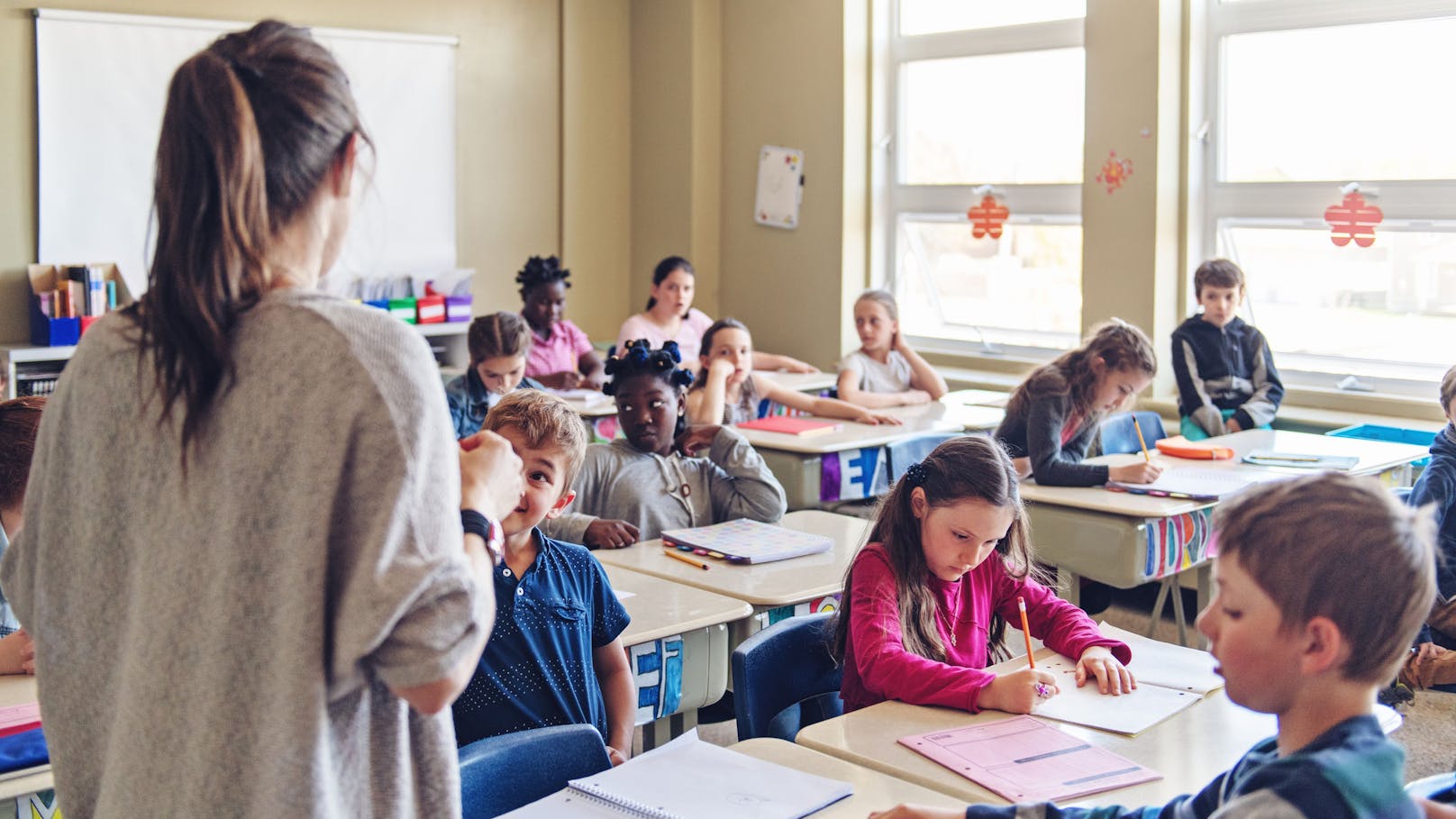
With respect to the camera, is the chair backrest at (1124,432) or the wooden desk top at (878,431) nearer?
the wooden desk top at (878,431)

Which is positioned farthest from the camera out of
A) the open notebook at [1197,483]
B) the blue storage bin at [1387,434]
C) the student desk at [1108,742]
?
the blue storage bin at [1387,434]

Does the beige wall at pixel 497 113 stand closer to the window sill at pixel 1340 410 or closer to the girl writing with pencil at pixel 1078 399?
the window sill at pixel 1340 410

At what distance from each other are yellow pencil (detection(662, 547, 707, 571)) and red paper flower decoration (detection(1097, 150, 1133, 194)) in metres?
3.12

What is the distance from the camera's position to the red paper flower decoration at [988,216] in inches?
238

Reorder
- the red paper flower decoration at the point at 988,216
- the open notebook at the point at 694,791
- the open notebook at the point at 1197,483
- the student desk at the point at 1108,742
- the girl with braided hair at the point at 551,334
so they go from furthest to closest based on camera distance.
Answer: the red paper flower decoration at the point at 988,216 → the girl with braided hair at the point at 551,334 → the open notebook at the point at 1197,483 → the student desk at the point at 1108,742 → the open notebook at the point at 694,791

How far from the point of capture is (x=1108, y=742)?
1819 millimetres

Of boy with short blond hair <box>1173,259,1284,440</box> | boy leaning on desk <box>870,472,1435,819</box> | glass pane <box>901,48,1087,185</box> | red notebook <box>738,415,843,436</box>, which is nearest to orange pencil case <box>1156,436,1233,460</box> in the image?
boy with short blond hair <box>1173,259,1284,440</box>

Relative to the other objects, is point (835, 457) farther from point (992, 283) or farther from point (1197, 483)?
point (992, 283)

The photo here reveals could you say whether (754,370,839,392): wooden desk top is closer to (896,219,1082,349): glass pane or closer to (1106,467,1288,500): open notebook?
(896,219,1082,349): glass pane

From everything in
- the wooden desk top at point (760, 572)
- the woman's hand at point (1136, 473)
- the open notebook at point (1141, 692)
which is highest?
the woman's hand at point (1136, 473)

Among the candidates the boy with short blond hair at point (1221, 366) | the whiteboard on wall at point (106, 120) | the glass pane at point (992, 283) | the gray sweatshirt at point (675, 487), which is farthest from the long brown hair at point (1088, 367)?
the whiteboard on wall at point (106, 120)

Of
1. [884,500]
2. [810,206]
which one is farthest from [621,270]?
[884,500]

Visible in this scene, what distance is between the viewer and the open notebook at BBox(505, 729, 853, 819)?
153cm

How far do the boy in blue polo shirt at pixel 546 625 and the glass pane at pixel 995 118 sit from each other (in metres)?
4.11
